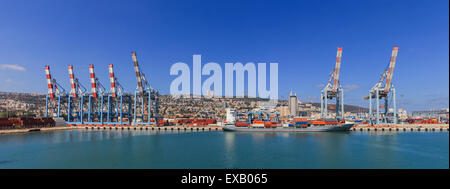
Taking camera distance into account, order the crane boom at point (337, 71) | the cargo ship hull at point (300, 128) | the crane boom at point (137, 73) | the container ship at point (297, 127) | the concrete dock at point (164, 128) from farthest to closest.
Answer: the crane boom at point (137, 73), the crane boom at point (337, 71), the concrete dock at point (164, 128), the container ship at point (297, 127), the cargo ship hull at point (300, 128)

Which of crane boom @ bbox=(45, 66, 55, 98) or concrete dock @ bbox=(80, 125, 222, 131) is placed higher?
crane boom @ bbox=(45, 66, 55, 98)

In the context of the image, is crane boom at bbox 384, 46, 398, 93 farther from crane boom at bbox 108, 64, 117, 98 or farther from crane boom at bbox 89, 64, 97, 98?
crane boom at bbox 89, 64, 97, 98

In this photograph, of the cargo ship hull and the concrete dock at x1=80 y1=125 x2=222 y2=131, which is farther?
the concrete dock at x1=80 y1=125 x2=222 y2=131

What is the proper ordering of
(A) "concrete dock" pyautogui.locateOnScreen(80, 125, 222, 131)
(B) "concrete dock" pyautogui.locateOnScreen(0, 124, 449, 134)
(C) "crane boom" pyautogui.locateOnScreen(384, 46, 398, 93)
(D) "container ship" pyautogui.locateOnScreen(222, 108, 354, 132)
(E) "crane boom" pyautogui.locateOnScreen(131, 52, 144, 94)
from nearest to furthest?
(D) "container ship" pyautogui.locateOnScreen(222, 108, 354, 132), (B) "concrete dock" pyautogui.locateOnScreen(0, 124, 449, 134), (C) "crane boom" pyautogui.locateOnScreen(384, 46, 398, 93), (A) "concrete dock" pyautogui.locateOnScreen(80, 125, 222, 131), (E) "crane boom" pyautogui.locateOnScreen(131, 52, 144, 94)

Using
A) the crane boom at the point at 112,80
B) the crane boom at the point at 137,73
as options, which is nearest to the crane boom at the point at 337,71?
the crane boom at the point at 137,73

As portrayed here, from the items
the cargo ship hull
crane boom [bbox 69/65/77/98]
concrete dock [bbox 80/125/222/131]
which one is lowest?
concrete dock [bbox 80/125/222/131]

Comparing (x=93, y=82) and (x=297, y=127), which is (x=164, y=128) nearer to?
(x=93, y=82)

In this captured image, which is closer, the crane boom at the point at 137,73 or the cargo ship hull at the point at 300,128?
the cargo ship hull at the point at 300,128

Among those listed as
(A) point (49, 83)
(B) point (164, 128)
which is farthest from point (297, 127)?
(A) point (49, 83)

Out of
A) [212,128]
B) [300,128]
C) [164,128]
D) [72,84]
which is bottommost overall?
[164,128]

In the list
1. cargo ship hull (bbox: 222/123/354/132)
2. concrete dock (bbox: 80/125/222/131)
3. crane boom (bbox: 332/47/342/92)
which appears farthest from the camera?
crane boom (bbox: 332/47/342/92)

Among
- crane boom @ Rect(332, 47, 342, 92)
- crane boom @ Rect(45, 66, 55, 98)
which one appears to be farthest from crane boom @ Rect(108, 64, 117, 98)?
crane boom @ Rect(332, 47, 342, 92)

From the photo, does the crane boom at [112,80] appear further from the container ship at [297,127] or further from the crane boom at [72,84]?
the container ship at [297,127]
